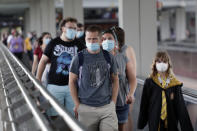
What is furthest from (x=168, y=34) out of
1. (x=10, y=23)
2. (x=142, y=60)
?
(x=142, y=60)

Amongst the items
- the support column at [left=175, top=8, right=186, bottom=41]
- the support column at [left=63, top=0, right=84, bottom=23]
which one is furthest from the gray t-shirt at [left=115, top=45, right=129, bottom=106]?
the support column at [left=175, top=8, right=186, bottom=41]

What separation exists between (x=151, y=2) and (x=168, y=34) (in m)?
60.3

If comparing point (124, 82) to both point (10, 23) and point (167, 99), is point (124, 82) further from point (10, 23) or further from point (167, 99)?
point (10, 23)

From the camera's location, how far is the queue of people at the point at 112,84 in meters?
4.62

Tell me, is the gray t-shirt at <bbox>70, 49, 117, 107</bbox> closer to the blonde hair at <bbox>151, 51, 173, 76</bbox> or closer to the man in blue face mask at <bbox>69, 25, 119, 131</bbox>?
the man in blue face mask at <bbox>69, 25, 119, 131</bbox>

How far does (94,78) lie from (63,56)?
1281 millimetres

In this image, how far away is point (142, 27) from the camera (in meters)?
8.58

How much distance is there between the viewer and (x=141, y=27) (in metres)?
8.59

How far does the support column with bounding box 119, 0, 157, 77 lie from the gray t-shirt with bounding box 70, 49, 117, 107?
4015 millimetres

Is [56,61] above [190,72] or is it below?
above

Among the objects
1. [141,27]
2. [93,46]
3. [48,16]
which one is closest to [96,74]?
[93,46]

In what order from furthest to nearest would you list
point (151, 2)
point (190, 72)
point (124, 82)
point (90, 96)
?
point (190, 72), point (151, 2), point (124, 82), point (90, 96)

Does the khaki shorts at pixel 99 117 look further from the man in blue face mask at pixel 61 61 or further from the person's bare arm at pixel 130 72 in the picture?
the man in blue face mask at pixel 61 61

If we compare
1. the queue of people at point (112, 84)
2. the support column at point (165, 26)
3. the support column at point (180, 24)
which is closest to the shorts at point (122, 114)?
the queue of people at point (112, 84)
